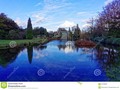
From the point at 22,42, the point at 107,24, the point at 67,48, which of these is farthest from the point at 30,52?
the point at 107,24

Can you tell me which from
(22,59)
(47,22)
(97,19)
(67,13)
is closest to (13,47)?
(22,59)

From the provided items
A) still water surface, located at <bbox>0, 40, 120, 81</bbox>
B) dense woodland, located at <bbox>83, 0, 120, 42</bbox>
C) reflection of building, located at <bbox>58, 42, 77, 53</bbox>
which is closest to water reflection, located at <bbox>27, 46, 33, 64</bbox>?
still water surface, located at <bbox>0, 40, 120, 81</bbox>

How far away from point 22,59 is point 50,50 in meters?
0.16

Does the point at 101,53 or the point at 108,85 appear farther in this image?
the point at 101,53

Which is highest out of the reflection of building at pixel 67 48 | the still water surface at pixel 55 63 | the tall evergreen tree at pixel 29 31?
the tall evergreen tree at pixel 29 31

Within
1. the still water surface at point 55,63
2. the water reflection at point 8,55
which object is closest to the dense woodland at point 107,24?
the still water surface at point 55,63

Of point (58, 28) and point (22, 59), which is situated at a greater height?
point (58, 28)

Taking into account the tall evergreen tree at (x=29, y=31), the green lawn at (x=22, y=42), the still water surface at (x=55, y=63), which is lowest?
the still water surface at (x=55, y=63)

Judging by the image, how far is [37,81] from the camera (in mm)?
1925

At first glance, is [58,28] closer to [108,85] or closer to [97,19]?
[97,19]

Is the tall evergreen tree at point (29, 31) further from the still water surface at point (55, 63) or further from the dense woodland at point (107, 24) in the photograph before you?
the dense woodland at point (107, 24)

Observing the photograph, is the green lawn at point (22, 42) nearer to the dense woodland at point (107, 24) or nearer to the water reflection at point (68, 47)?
the water reflection at point (68, 47)

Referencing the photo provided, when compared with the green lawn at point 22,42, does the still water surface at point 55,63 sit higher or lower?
lower

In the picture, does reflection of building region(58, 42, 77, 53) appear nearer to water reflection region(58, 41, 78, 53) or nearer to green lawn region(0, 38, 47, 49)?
water reflection region(58, 41, 78, 53)
